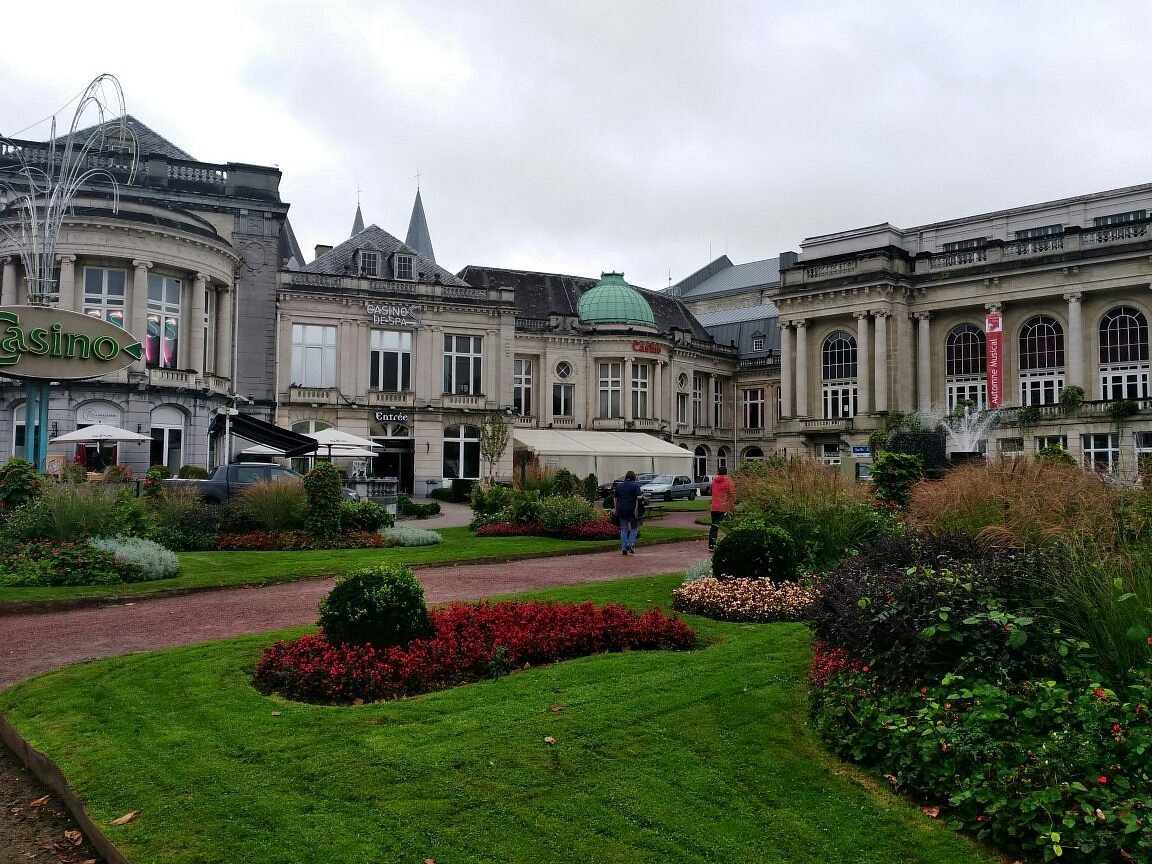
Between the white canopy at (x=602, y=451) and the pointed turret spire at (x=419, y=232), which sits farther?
the pointed turret spire at (x=419, y=232)

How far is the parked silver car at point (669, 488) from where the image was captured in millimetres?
41438

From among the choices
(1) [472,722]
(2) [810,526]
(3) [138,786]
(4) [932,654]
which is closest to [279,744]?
(3) [138,786]

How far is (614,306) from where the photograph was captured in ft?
177

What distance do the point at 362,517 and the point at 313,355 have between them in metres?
24.3

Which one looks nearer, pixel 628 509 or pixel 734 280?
pixel 628 509

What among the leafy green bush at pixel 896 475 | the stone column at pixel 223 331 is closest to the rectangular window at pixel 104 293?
the stone column at pixel 223 331

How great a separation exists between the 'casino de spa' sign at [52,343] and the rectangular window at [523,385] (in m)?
33.6

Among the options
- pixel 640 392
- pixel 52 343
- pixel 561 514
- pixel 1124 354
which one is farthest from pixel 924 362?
pixel 52 343

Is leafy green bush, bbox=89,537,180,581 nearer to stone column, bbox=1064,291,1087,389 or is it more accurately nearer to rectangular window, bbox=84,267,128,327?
rectangular window, bbox=84,267,128,327

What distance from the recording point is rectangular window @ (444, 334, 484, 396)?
44719 millimetres

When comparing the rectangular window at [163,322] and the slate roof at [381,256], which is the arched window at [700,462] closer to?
the slate roof at [381,256]

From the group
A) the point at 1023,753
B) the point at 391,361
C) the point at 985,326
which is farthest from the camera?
the point at 985,326

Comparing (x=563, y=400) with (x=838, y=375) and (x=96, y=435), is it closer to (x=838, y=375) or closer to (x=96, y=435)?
(x=838, y=375)

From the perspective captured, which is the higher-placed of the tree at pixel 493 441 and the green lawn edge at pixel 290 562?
the tree at pixel 493 441
